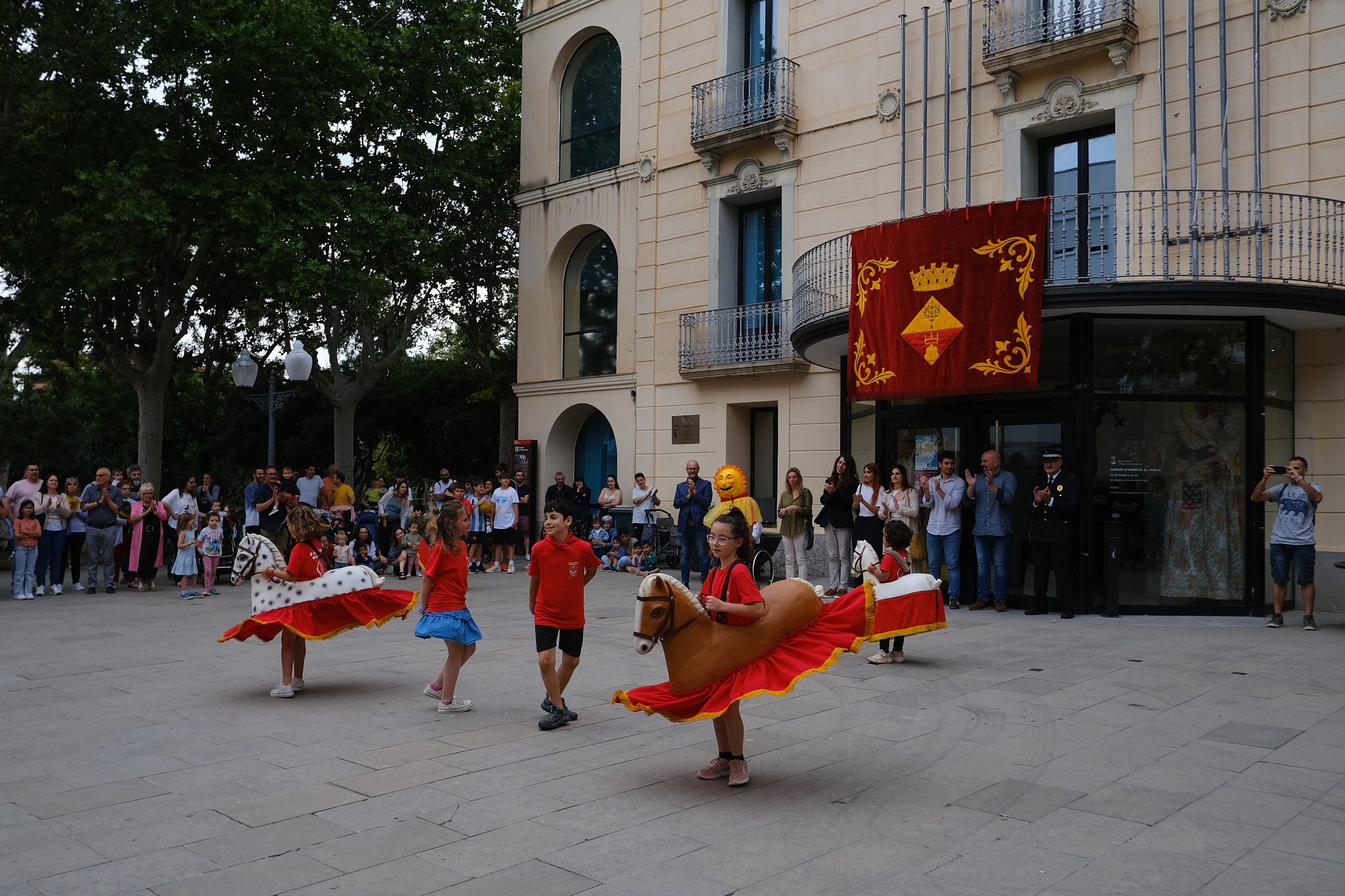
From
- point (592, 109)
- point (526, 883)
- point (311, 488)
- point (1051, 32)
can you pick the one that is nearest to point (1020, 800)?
point (526, 883)

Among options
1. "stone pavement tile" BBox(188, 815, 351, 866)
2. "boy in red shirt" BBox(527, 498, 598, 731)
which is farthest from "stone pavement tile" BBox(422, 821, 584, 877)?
"boy in red shirt" BBox(527, 498, 598, 731)

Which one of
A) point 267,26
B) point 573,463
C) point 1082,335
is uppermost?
point 267,26

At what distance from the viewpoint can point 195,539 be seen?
1622cm

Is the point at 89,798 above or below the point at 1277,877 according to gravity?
below

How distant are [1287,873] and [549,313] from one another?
2044cm

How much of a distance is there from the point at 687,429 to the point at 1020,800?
1525cm

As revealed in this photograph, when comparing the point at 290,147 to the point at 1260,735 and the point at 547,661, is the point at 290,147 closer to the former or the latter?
the point at 547,661

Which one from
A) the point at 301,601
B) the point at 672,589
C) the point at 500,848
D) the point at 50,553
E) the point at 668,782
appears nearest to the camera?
the point at 500,848

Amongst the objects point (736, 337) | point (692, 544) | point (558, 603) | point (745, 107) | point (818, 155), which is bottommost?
point (692, 544)

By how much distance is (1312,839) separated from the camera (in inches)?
186

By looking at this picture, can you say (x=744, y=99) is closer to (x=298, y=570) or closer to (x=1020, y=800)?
(x=298, y=570)

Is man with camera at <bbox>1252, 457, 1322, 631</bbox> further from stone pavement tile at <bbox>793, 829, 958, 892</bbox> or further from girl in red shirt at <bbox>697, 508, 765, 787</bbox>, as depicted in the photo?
stone pavement tile at <bbox>793, 829, 958, 892</bbox>

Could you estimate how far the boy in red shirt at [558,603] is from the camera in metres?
7.01

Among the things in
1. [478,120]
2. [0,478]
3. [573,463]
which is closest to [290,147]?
[478,120]
